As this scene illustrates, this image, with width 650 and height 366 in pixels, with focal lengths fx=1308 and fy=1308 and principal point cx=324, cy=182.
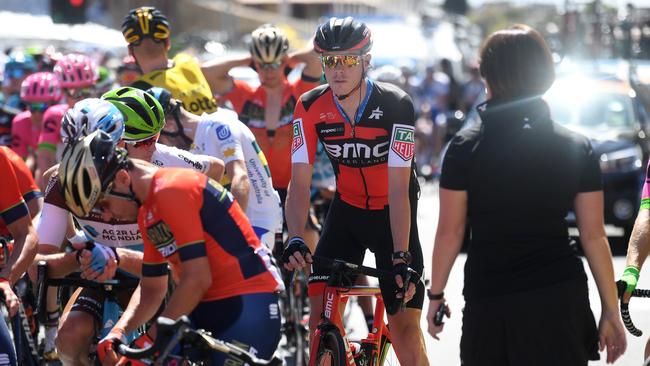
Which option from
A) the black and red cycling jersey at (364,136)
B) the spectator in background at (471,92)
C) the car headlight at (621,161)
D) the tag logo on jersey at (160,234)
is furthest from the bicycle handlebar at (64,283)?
the spectator in background at (471,92)

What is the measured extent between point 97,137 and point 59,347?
157 centimetres

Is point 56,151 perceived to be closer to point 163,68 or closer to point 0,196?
point 163,68

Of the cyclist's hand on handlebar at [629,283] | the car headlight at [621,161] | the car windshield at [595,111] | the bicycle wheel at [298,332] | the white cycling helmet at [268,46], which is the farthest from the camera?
the car windshield at [595,111]

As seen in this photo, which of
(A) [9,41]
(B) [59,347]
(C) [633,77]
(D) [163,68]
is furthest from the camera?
(A) [9,41]

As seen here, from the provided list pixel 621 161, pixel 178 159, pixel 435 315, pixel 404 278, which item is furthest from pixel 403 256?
pixel 621 161

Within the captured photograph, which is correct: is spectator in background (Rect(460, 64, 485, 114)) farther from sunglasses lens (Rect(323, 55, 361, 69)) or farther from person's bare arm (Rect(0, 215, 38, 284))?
person's bare arm (Rect(0, 215, 38, 284))

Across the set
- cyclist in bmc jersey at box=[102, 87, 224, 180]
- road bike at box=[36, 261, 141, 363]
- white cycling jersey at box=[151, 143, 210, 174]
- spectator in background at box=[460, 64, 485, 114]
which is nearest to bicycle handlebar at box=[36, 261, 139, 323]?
road bike at box=[36, 261, 141, 363]

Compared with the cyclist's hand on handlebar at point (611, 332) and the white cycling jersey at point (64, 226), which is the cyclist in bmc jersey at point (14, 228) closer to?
the white cycling jersey at point (64, 226)

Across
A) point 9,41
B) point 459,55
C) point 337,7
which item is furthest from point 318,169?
point 337,7

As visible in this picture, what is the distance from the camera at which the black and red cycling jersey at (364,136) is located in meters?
6.94

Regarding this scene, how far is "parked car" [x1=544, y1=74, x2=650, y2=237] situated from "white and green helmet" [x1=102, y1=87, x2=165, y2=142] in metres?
8.99

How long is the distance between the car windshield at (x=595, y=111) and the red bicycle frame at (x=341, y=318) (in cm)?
936

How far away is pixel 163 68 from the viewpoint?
357 inches

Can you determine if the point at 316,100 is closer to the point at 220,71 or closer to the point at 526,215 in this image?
the point at 526,215
